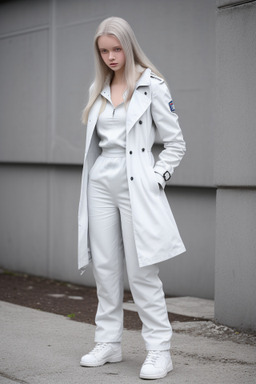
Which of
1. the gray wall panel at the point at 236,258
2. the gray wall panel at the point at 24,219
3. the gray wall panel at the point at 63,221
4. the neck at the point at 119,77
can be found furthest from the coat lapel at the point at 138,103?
the gray wall panel at the point at 24,219

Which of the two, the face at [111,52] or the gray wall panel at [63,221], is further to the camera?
the gray wall panel at [63,221]

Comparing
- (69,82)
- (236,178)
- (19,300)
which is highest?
(69,82)

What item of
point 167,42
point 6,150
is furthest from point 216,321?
point 6,150

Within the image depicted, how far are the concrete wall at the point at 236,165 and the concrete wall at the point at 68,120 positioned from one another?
4.22 ft

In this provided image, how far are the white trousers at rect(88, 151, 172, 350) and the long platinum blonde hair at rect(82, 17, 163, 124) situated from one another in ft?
1.36

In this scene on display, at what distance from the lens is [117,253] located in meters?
4.75

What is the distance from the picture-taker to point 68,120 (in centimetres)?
894

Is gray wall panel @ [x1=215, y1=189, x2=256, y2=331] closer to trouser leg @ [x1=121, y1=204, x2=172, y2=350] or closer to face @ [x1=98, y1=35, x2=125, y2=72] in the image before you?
trouser leg @ [x1=121, y1=204, x2=172, y2=350]

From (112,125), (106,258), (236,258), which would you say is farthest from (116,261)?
(236,258)

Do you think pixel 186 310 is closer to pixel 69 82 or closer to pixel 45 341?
pixel 45 341

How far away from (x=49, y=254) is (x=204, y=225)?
2589 mm

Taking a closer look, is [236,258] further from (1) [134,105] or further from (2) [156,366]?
(1) [134,105]

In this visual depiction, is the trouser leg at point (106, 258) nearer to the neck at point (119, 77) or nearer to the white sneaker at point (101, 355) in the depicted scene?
the white sneaker at point (101, 355)

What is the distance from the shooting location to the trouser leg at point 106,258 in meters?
4.70
